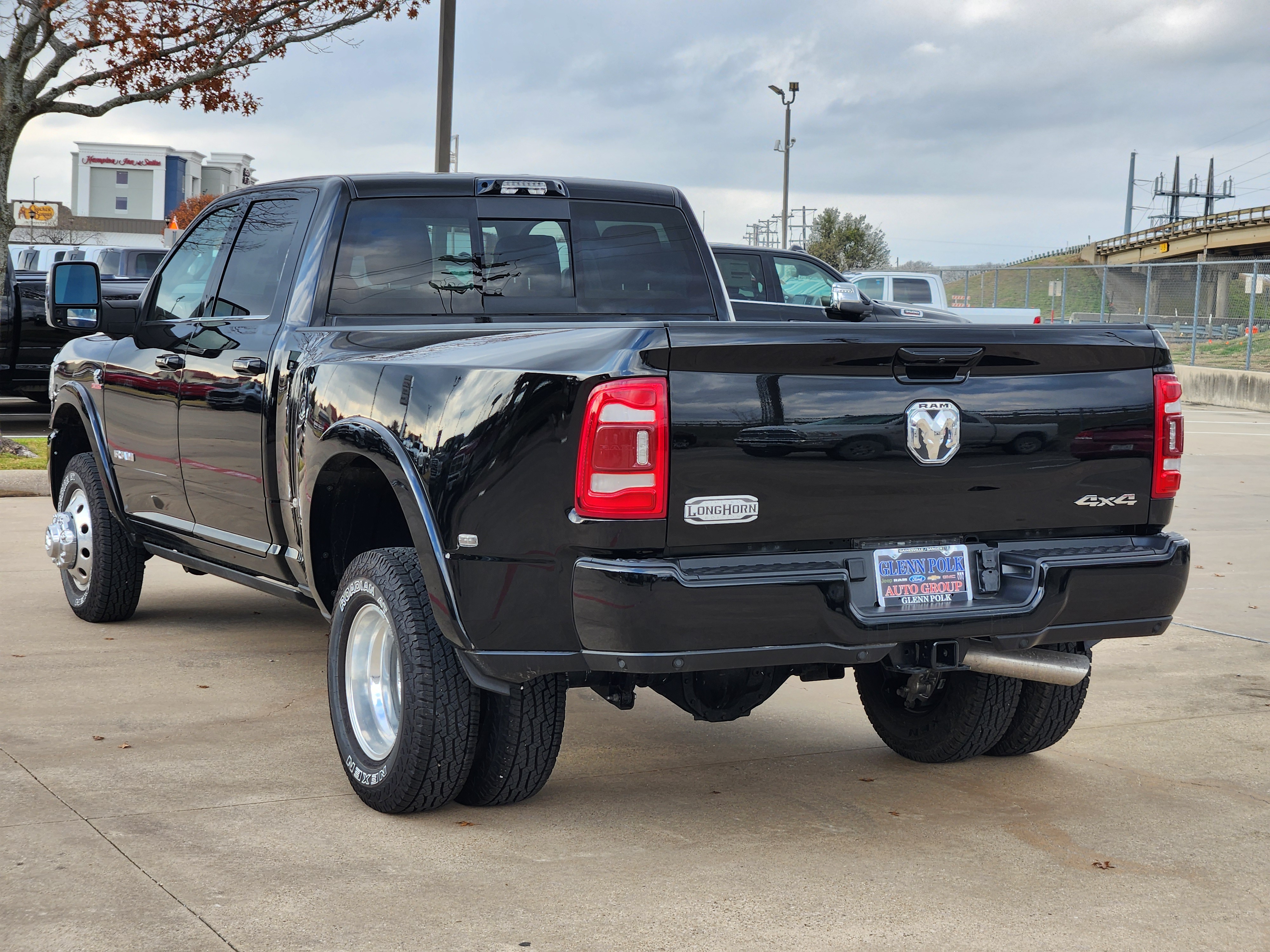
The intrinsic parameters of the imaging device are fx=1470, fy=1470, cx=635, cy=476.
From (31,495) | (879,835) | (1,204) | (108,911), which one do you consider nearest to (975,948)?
(879,835)

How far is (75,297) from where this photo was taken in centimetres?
623

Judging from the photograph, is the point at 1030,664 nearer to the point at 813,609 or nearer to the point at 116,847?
the point at 813,609

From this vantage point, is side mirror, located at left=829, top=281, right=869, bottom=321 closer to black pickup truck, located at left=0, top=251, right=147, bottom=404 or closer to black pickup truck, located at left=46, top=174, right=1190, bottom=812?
black pickup truck, located at left=46, top=174, right=1190, bottom=812

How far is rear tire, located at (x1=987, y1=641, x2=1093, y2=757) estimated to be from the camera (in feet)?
16.0

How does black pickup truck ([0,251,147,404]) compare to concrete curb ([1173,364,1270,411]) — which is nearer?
black pickup truck ([0,251,147,404])

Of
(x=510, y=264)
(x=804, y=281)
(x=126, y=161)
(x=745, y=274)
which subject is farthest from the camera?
(x=126, y=161)

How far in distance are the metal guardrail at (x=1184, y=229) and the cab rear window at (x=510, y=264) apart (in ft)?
219

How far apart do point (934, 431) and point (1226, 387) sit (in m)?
25.3

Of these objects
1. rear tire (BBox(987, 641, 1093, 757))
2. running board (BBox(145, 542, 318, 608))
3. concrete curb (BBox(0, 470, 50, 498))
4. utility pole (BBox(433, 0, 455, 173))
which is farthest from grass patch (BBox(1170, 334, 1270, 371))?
running board (BBox(145, 542, 318, 608))

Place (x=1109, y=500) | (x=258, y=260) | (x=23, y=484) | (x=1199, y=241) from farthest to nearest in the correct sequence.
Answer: (x=1199, y=241), (x=23, y=484), (x=258, y=260), (x=1109, y=500)

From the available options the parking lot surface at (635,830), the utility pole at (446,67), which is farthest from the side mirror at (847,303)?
the utility pole at (446,67)

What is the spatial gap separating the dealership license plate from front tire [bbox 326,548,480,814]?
3.84ft

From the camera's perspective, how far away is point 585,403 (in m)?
3.50

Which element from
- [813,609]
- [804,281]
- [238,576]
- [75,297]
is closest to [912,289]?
[804,281]
